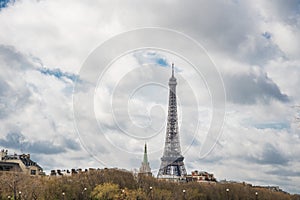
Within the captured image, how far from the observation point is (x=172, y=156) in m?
122

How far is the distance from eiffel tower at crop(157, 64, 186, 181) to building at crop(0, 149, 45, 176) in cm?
2940

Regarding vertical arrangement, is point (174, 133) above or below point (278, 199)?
above

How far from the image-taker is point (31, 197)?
235ft

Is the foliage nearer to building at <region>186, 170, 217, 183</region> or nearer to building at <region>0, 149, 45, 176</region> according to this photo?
building at <region>0, 149, 45, 176</region>

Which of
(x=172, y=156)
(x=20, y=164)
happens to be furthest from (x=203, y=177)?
(x=20, y=164)

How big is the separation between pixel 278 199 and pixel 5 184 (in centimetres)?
5466

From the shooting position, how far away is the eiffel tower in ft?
403

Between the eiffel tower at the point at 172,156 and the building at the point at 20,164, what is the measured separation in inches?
1158

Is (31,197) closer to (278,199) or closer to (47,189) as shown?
(47,189)

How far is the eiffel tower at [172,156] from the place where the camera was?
12269 cm

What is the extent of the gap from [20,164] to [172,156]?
119ft

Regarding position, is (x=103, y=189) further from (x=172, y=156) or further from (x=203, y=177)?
(x=203, y=177)

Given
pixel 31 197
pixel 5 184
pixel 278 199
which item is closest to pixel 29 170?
pixel 5 184

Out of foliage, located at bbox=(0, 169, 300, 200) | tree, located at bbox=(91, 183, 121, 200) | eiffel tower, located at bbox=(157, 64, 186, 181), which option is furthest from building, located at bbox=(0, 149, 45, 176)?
tree, located at bbox=(91, 183, 121, 200)
